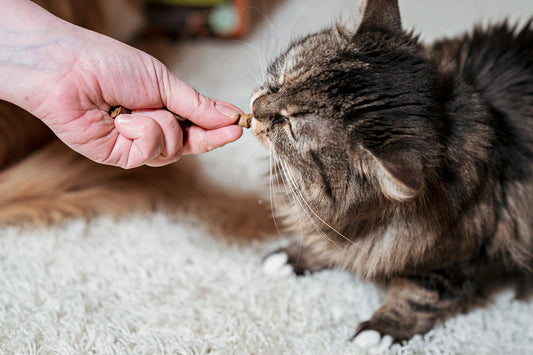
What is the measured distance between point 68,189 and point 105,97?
619 millimetres

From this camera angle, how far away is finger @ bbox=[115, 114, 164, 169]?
3.44 ft

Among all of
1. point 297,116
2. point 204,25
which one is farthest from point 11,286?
point 204,25

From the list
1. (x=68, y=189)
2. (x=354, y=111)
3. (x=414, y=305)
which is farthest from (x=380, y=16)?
(x=68, y=189)

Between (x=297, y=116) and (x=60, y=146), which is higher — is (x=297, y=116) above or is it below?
above

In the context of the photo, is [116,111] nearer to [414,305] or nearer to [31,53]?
[31,53]

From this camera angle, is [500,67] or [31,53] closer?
[31,53]

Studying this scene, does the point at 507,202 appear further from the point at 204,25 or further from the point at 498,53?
the point at 204,25

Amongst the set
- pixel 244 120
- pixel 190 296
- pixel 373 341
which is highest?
pixel 244 120

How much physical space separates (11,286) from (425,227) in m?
1.12

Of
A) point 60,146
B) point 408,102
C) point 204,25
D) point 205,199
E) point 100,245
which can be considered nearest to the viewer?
point 408,102

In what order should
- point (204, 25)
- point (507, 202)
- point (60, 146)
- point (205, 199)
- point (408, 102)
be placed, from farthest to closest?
point (204, 25), point (205, 199), point (60, 146), point (507, 202), point (408, 102)

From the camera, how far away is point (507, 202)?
1.20 m

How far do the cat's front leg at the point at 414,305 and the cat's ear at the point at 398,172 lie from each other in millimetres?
440

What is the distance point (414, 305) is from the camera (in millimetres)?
1265
